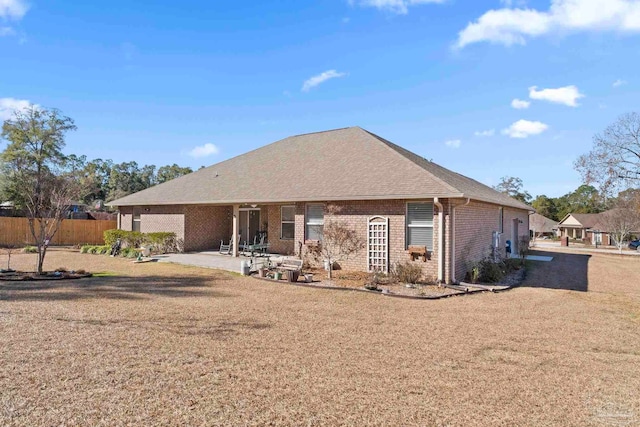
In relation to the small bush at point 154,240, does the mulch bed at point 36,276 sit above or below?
below

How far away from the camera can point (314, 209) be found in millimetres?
14719

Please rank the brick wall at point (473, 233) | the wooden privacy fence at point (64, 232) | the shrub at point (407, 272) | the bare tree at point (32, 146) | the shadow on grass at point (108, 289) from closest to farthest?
1. the shadow on grass at point (108, 289)
2. the shrub at point (407, 272)
3. the brick wall at point (473, 233)
4. the wooden privacy fence at point (64, 232)
5. the bare tree at point (32, 146)

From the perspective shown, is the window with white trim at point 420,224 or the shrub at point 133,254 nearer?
the window with white trim at point 420,224

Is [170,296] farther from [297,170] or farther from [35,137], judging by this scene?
[35,137]

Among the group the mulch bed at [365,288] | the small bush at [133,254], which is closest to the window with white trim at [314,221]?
the mulch bed at [365,288]

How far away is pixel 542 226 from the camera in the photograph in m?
61.2

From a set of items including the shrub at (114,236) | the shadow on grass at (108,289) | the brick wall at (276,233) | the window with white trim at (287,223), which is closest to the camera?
the shadow on grass at (108,289)

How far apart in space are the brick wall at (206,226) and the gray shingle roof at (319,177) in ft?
3.84

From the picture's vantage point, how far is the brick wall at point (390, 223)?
1191 centimetres

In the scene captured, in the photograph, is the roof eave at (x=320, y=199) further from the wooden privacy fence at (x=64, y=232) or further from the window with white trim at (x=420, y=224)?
the wooden privacy fence at (x=64, y=232)

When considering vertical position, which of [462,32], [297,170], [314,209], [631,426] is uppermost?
[462,32]

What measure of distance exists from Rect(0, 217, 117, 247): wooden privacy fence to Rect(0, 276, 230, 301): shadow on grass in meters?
16.5

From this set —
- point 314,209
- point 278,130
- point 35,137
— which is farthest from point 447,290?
point 35,137

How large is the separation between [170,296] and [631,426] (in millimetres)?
9119
